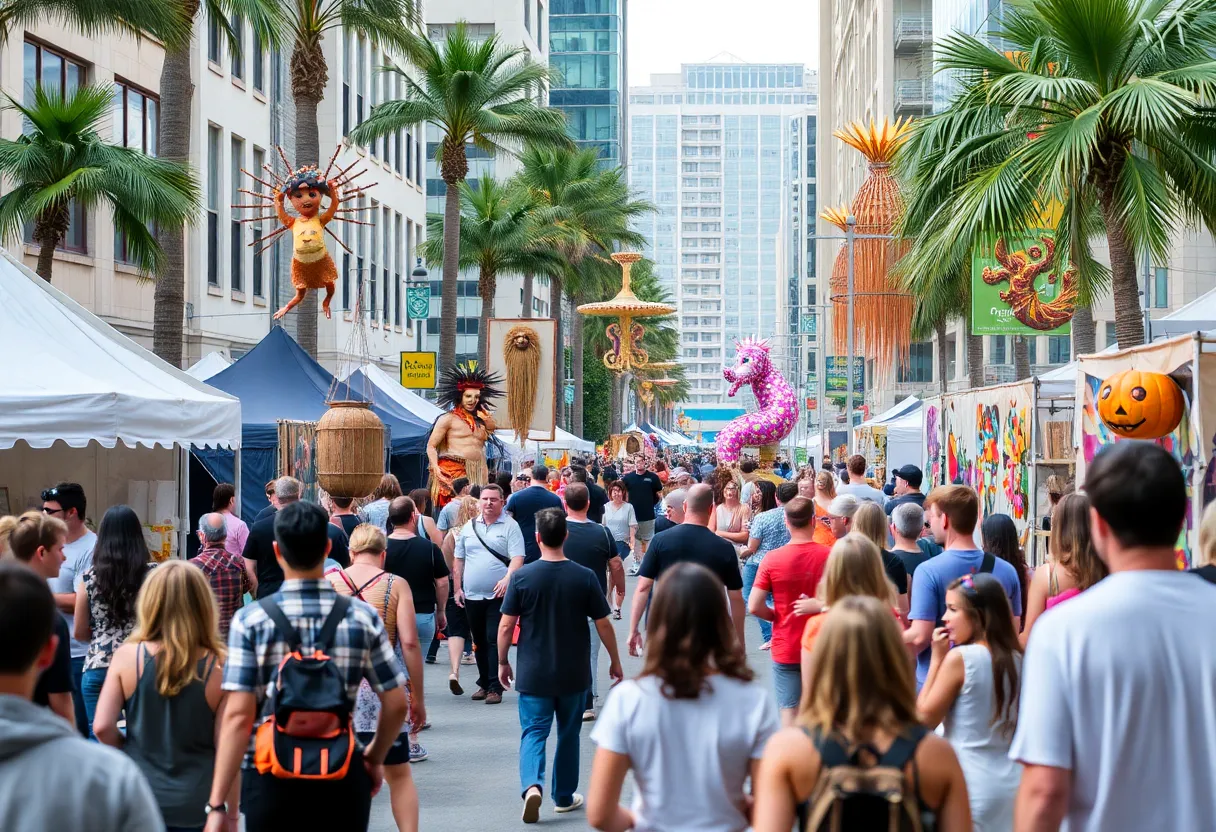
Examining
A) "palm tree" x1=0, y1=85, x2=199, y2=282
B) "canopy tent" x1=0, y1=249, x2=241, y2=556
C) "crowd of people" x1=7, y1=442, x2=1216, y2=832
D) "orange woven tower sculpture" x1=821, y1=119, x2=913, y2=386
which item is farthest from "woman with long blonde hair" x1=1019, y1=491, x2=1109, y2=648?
"orange woven tower sculpture" x1=821, y1=119, x2=913, y2=386

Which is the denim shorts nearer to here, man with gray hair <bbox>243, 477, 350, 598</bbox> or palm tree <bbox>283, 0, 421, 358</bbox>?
man with gray hair <bbox>243, 477, 350, 598</bbox>

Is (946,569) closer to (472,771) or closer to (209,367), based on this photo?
(472,771)

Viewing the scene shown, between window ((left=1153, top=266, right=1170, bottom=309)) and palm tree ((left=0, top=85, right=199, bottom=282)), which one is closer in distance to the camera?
palm tree ((left=0, top=85, right=199, bottom=282))

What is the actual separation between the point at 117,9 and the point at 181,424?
20.7 feet

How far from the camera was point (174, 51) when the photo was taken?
19328 mm

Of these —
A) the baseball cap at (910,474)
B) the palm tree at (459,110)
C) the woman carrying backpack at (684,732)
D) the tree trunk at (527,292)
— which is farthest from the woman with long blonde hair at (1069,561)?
the tree trunk at (527,292)

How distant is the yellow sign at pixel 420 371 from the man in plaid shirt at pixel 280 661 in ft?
88.2

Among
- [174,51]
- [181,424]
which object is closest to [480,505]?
[181,424]

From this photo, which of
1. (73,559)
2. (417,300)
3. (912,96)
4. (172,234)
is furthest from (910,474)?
(912,96)

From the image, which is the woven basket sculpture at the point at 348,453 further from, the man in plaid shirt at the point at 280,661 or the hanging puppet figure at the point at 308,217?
the man in plaid shirt at the point at 280,661

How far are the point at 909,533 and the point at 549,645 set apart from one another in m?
2.33

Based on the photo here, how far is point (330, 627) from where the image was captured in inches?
197

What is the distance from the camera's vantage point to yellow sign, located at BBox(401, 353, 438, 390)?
31.9 m

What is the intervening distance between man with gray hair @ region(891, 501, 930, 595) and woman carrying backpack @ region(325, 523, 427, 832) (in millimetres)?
3057
